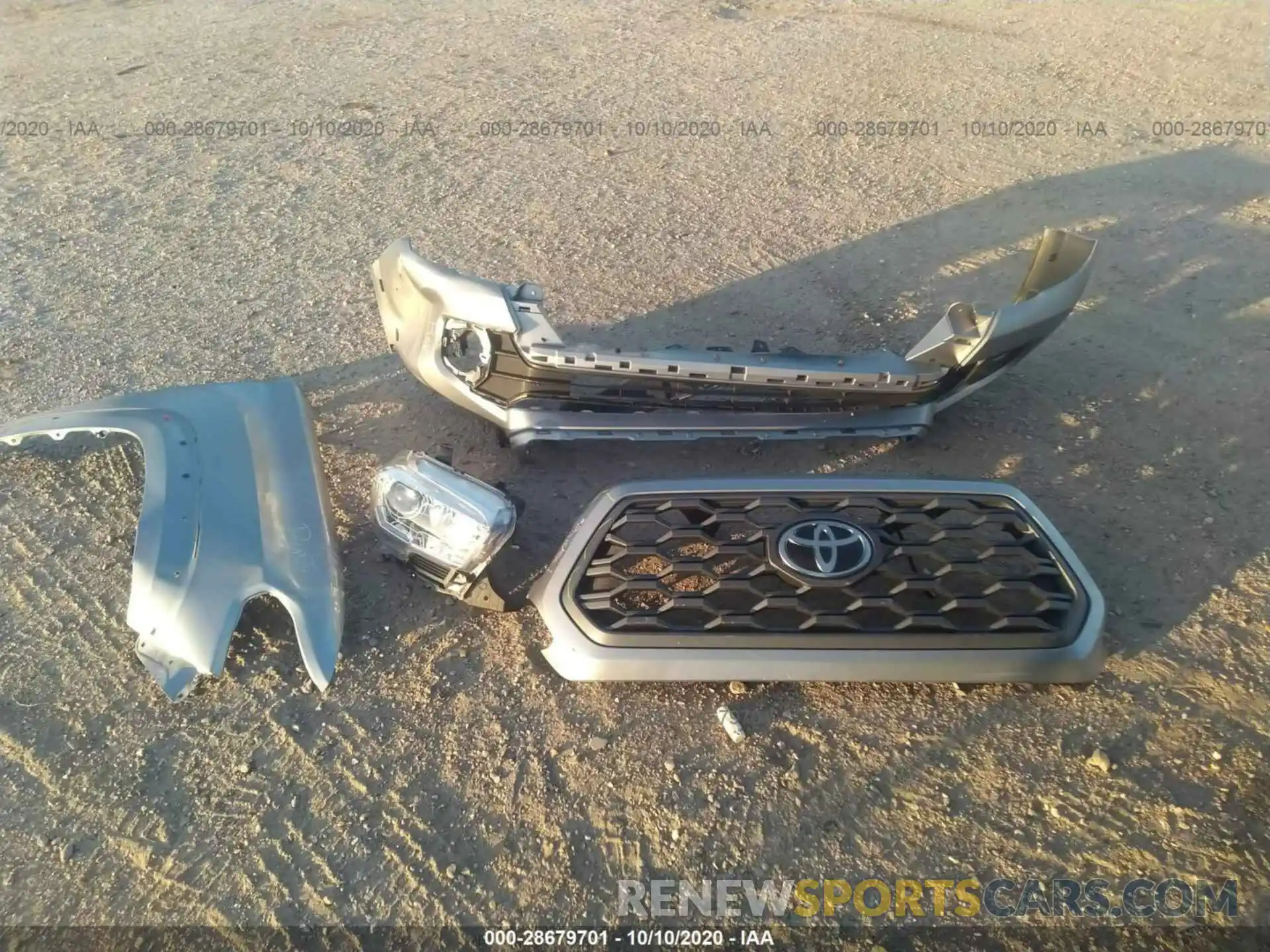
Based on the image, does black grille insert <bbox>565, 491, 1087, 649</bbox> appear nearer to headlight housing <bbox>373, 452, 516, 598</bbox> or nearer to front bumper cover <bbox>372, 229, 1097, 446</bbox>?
headlight housing <bbox>373, 452, 516, 598</bbox>

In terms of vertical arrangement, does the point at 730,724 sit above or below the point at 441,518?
below

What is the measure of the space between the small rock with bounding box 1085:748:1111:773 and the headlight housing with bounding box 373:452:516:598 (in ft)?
5.06

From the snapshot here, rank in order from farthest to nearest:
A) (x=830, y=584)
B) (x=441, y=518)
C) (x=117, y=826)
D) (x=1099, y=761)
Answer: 1. (x=441, y=518)
2. (x=830, y=584)
3. (x=1099, y=761)
4. (x=117, y=826)

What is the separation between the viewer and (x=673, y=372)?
2949 millimetres

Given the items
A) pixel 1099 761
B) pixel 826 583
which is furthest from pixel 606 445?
pixel 1099 761

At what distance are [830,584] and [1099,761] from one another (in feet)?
2.45

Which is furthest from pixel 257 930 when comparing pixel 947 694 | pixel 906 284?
pixel 906 284

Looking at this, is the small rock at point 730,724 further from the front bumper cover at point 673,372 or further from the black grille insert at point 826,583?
the front bumper cover at point 673,372

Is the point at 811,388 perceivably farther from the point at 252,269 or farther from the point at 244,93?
the point at 244,93

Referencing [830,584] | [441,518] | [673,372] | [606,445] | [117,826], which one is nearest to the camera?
[117,826]

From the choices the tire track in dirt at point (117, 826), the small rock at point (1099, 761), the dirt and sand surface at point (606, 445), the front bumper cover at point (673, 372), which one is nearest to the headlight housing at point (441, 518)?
the dirt and sand surface at point (606, 445)

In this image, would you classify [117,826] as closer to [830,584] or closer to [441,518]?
[441,518]

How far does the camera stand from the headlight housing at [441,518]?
2539mm

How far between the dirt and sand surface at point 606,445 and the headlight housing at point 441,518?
0.14 meters
